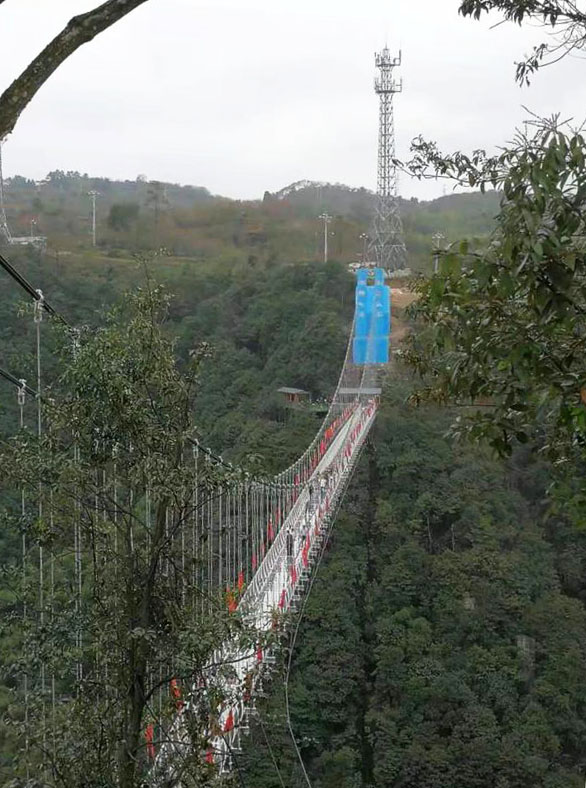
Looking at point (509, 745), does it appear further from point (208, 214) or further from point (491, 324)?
point (208, 214)

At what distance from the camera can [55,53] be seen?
1.10 m

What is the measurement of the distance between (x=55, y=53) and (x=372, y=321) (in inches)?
449

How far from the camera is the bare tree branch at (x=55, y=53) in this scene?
3.48 feet

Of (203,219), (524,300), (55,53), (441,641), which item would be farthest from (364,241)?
(55,53)

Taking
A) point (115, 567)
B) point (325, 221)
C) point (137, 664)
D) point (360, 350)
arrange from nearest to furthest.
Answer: point (137, 664) < point (115, 567) < point (360, 350) < point (325, 221)

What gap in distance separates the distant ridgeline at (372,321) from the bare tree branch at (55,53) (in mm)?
10947

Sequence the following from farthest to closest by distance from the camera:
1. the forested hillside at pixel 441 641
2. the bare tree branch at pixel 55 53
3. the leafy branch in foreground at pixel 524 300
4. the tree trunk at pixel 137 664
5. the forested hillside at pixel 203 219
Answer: the forested hillside at pixel 203 219, the forested hillside at pixel 441 641, the tree trunk at pixel 137 664, the leafy branch in foreground at pixel 524 300, the bare tree branch at pixel 55 53

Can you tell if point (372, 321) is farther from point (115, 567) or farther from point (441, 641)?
point (115, 567)

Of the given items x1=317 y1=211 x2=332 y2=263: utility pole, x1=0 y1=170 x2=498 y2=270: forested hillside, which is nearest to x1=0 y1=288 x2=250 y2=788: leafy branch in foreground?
x1=0 y1=170 x2=498 y2=270: forested hillside

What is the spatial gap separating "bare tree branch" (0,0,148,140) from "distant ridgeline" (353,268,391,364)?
10947 mm

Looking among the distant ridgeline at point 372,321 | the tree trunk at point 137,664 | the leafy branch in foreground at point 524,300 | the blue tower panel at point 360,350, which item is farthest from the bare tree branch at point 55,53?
the blue tower panel at point 360,350

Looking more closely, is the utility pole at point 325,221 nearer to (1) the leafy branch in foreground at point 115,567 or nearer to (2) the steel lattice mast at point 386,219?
(2) the steel lattice mast at point 386,219

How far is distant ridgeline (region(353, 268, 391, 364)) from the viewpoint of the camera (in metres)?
12.1

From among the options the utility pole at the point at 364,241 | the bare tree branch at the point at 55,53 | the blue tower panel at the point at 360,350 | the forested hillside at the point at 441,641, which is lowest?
the forested hillside at the point at 441,641
